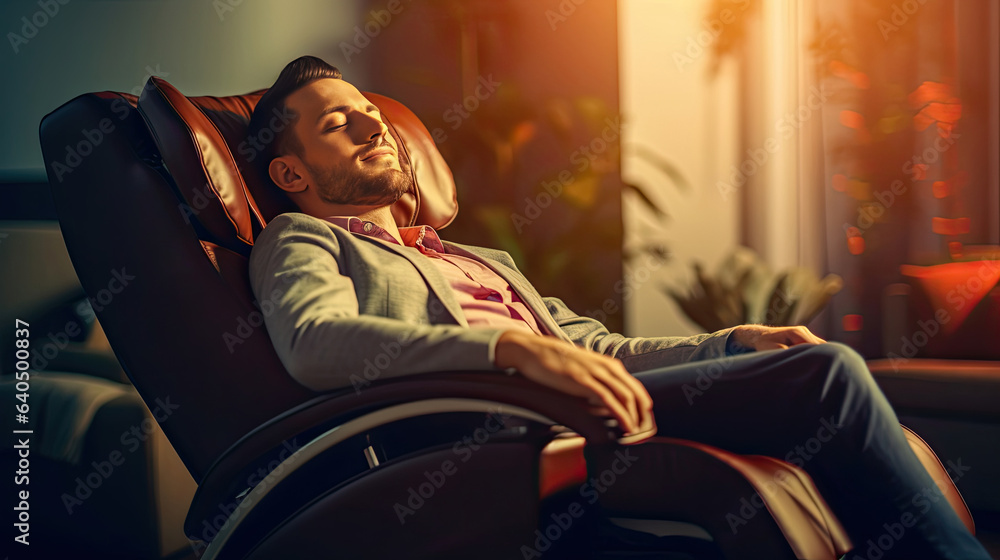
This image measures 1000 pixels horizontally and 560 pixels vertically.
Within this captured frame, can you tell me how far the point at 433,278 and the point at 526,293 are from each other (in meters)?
0.25

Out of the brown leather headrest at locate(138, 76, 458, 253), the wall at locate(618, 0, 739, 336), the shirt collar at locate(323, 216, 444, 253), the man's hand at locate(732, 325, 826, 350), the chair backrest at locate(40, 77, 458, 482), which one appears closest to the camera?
the chair backrest at locate(40, 77, 458, 482)

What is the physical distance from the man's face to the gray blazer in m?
0.17

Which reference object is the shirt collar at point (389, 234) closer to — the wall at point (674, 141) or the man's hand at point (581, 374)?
the man's hand at point (581, 374)

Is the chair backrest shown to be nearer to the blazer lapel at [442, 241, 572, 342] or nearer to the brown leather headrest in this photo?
the brown leather headrest

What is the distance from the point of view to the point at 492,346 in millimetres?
796

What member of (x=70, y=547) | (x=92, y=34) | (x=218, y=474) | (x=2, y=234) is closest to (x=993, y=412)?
(x=218, y=474)

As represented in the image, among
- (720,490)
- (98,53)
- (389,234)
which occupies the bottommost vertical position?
(720,490)

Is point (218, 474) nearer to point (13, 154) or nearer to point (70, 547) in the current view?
point (70, 547)

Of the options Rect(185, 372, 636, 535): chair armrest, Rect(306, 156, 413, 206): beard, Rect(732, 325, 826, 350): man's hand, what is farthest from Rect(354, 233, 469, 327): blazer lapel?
Rect(732, 325, 826, 350): man's hand

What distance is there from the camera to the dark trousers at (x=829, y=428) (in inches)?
32.7

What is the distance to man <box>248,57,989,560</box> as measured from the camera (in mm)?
810

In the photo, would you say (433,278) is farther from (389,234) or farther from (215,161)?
(215,161)

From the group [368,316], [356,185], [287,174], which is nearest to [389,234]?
[356,185]

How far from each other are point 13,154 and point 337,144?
1973mm
